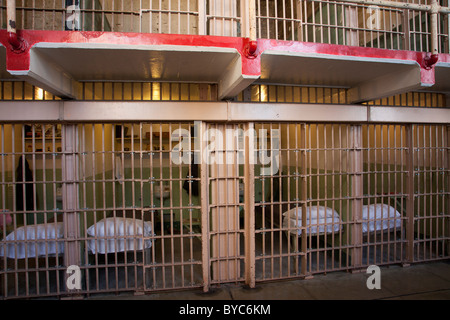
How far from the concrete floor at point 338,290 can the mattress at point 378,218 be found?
2.87 feet

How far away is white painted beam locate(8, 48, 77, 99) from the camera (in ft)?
10.6

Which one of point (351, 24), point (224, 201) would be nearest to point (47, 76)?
point (224, 201)

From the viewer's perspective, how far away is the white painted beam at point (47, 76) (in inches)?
127

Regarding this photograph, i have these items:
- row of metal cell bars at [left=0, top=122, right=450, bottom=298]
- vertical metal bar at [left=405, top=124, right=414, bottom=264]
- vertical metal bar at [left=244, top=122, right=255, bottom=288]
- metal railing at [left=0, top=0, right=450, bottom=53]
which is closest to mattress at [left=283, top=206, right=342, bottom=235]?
row of metal cell bars at [left=0, top=122, right=450, bottom=298]

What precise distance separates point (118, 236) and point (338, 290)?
3765mm

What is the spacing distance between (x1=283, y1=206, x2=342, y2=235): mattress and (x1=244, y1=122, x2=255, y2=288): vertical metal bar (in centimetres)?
72

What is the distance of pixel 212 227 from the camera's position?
4.68 meters

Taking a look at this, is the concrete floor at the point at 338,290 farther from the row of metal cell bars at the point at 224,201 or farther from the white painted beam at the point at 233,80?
the white painted beam at the point at 233,80

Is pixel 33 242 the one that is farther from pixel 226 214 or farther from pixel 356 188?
pixel 356 188

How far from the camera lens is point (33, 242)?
4.42 m

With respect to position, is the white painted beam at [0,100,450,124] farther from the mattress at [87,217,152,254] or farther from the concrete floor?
the concrete floor
